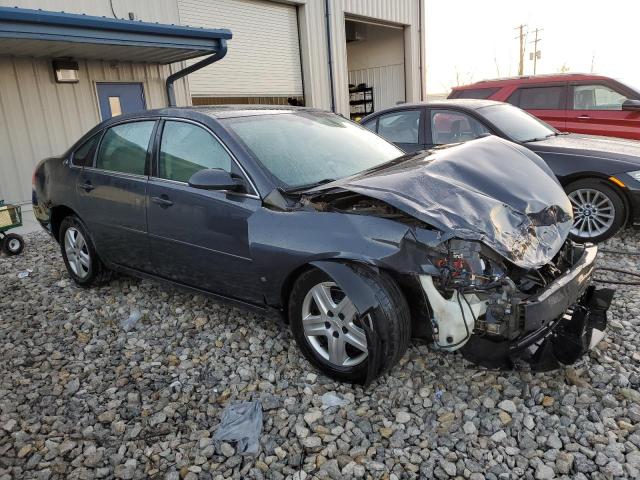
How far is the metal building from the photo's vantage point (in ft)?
25.6

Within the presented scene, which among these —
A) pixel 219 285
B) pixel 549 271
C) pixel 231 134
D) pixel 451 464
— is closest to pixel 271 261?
pixel 219 285

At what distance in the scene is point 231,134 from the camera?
3.27 meters

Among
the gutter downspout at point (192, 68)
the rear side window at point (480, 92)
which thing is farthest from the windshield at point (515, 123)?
the gutter downspout at point (192, 68)

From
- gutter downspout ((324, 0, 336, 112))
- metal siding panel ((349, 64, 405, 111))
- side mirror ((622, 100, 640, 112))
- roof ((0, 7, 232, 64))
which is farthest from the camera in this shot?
metal siding panel ((349, 64, 405, 111))

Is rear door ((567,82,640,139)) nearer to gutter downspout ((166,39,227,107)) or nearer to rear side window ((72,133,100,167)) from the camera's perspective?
gutter downspout ((166,39,227,107))

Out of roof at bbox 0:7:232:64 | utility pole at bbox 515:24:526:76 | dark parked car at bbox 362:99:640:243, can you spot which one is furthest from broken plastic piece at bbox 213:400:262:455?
utility pole at bbox 515:24:526:76

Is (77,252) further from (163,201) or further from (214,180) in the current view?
(214,180)

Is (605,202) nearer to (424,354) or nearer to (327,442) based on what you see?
(424,354)

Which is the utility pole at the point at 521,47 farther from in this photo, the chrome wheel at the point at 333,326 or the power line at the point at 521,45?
the chrome wheel at the point at 333,326

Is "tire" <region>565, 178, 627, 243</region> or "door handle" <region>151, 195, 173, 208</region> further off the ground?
"door handle" <region>151, 195, 173, 208</region>

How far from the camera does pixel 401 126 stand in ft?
21.3

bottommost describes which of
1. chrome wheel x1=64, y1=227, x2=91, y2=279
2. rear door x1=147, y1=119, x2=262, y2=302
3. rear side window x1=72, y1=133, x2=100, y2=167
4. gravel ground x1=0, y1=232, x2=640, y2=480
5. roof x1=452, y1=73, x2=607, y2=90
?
gravel ground x1=0, y1=232, x2=640, y2=480

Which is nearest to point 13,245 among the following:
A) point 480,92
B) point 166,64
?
point 166,64

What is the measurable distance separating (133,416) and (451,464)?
1695 millimetres
